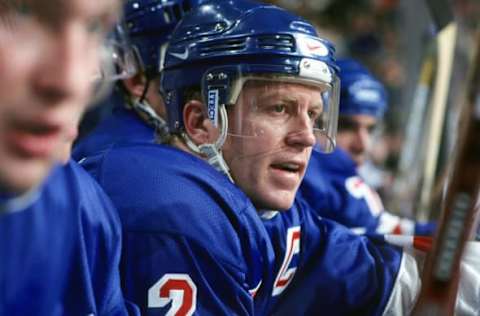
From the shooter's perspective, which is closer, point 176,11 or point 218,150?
point 218,150

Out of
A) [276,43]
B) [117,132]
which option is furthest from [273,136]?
[117,132]

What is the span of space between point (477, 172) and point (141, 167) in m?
0.60

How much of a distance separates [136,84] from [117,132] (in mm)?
132

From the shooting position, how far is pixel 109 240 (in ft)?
3.79

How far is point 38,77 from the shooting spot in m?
0.72

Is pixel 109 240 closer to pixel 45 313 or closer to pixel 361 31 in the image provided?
pixel 45 313

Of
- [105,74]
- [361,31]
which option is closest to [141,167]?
[105,74]

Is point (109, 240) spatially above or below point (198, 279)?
above

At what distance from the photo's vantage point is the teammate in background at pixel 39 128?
2.36 ft

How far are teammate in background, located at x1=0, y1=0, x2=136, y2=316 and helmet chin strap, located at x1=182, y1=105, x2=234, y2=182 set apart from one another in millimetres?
495

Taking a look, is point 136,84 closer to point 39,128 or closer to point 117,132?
point 117,132

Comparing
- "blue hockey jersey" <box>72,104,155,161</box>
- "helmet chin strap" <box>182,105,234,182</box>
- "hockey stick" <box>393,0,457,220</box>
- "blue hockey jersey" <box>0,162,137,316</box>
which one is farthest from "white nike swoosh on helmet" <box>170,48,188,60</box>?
"hockey stick" <box>393,0,457,220</box>

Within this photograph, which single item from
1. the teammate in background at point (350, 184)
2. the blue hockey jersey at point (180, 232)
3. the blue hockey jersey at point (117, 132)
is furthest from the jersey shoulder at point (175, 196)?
the teammate in background at point (350, 184)

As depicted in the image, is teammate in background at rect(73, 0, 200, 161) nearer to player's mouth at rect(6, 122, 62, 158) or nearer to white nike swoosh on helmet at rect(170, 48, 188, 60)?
white nike swoosh on helmet at rect(170, 48, 188, 60)
